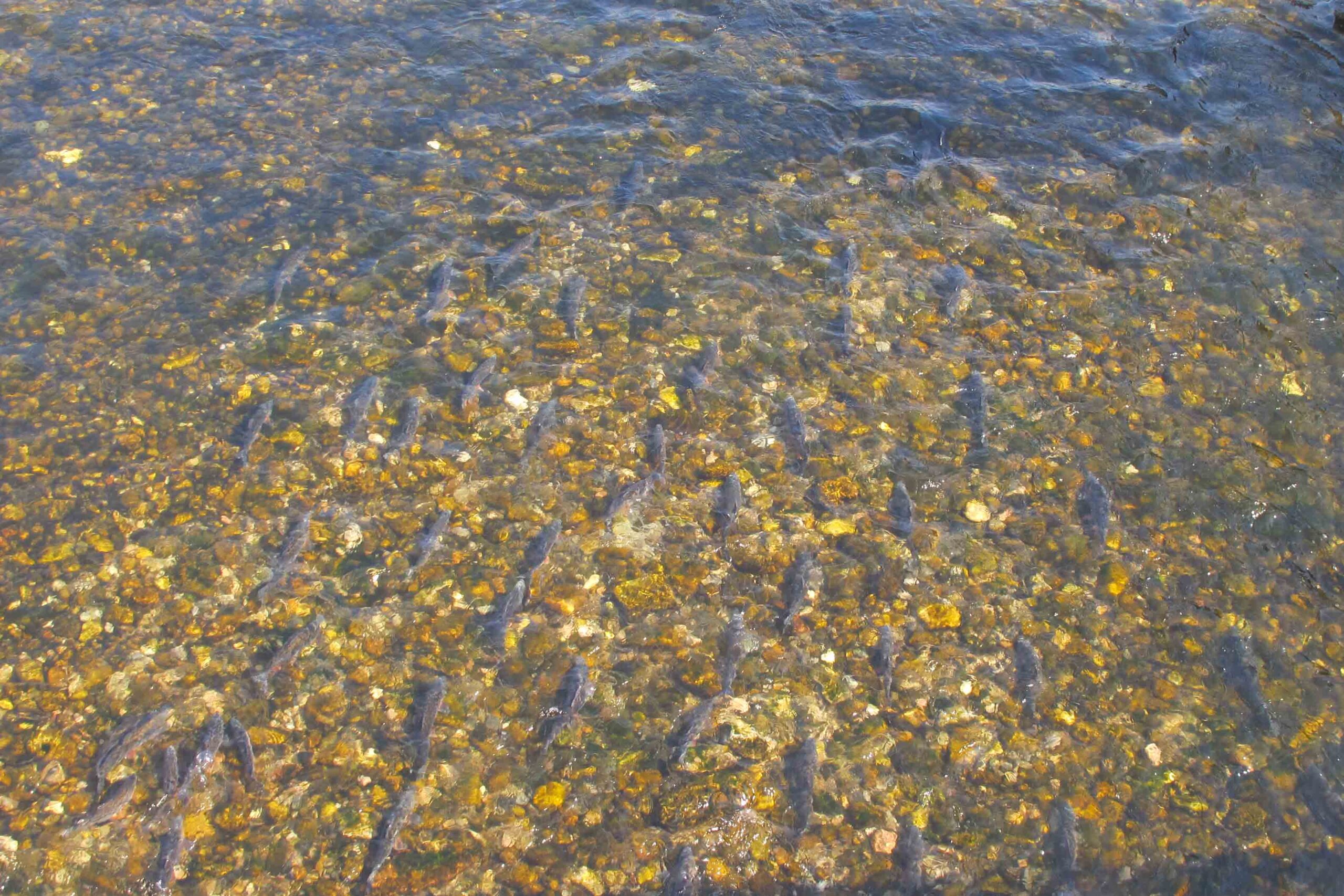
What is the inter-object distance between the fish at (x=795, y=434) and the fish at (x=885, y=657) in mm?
1793

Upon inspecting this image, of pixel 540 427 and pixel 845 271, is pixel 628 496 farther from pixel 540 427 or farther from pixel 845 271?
pixel 845 271

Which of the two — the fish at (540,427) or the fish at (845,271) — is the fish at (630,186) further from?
the fish at (540,427)

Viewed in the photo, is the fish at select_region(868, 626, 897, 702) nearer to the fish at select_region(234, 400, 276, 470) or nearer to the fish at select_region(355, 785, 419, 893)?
the fish at select_region(355, 785, 419, 893)

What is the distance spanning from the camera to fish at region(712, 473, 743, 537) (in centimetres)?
807

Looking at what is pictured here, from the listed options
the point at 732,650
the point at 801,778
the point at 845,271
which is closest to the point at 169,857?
the point at 732,650

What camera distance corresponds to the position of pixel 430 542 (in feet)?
25.4

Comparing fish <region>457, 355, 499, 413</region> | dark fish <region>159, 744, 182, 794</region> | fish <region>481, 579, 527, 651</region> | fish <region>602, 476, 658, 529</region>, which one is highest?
fish <region>457, 355, 499, 413</region>

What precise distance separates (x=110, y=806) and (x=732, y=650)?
4.31m

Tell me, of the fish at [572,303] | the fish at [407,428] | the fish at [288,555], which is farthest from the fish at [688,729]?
the fish at [572,303]

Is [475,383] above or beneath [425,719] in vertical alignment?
above

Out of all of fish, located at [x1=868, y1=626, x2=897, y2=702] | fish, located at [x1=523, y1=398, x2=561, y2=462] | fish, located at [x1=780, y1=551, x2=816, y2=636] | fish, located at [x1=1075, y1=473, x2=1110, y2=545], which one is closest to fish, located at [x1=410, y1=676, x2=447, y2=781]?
fish, located at [x1=523, y1=398, x2=561, y2=462]

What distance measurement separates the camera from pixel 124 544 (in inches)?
301

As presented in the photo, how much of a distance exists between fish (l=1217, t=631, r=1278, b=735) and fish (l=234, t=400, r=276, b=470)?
8019 mm

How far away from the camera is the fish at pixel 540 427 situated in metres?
8.54
